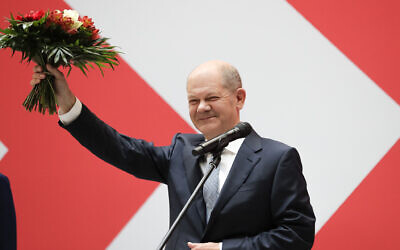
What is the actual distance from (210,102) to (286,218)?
1.57ft

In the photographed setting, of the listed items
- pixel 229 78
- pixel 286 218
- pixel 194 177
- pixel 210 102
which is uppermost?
pixel 229 78

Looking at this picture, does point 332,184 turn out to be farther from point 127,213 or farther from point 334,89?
point 127,213

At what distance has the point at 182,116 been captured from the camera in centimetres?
262

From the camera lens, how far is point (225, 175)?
1631 millimetres

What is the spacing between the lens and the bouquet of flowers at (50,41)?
1.52m

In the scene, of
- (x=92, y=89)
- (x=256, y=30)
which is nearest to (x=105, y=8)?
(x=92, y=89)

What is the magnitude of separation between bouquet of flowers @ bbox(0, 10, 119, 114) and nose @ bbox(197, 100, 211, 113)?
389mm

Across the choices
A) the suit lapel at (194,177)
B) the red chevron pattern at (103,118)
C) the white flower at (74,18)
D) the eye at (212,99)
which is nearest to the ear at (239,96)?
the eye at (212,99)

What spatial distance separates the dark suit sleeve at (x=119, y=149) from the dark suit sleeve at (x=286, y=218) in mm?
479

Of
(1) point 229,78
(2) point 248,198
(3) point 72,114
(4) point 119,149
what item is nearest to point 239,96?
(1) point 229,78

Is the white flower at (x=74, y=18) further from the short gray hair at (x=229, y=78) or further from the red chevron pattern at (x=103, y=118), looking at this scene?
the red chevron pattern at (x=103, y=118)

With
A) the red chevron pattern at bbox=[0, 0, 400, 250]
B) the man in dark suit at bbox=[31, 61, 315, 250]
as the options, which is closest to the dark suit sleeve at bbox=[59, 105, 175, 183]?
the man in dark suit at bbox=[31, 61, 315, 250]

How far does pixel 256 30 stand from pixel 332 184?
97 cm

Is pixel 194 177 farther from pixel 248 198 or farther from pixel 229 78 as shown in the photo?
pixel 229 78
